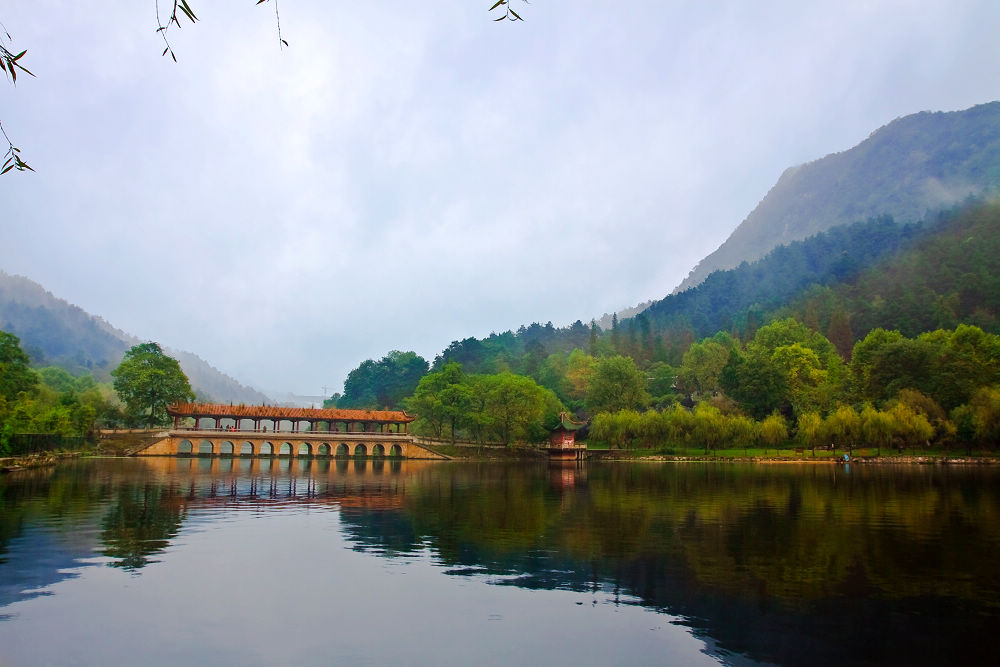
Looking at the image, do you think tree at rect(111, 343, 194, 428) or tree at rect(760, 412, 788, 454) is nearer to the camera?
tree at rect(760, 412, 788, 454)

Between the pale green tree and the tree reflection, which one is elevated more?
the pale green tree

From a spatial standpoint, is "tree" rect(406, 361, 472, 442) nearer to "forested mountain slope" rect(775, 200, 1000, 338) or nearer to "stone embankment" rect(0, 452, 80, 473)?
"stone embankment" rect(0, 452, 80, 473)

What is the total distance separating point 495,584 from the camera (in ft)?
48.3

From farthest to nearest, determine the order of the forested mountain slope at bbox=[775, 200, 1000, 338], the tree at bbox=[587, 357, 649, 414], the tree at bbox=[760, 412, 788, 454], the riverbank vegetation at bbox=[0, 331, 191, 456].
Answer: the forested mountain slope at bbox=[775, 200, 1000, 338] → the tree at bbox=[587, 357, 649, 414] → the tree at bbox=[760, 412, 788, 454] → the riverbank vegetation at bbox=[0, 331, 191, 456]

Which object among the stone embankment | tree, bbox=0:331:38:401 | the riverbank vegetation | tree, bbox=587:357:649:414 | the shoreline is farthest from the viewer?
tree, bbox=587:357:649:414

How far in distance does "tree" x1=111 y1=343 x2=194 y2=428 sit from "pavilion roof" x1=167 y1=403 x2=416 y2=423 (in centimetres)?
500

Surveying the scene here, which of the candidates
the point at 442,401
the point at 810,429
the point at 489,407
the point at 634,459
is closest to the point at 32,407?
the point at 442,401

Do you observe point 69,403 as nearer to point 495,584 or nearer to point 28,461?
point 28,461

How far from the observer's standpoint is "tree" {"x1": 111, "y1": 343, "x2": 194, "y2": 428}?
276 feet

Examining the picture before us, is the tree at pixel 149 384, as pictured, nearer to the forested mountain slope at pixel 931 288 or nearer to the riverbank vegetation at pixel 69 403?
the riverbank vegetation at pixel 69 403

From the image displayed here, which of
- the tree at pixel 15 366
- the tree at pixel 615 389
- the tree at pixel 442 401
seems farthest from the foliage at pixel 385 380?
the tree at pixel 15 366

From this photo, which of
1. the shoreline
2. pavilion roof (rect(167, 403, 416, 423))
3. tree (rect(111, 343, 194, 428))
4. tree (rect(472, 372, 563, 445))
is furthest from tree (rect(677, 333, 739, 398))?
tree (rect(111, 343, 194, 428))

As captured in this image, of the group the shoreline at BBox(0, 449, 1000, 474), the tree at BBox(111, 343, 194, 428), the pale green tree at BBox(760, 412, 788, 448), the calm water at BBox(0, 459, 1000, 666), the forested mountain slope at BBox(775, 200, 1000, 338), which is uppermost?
the forested mountain slope at BBox(775, 200, 1000, 338)

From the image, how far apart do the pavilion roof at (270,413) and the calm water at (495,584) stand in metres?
55.5
